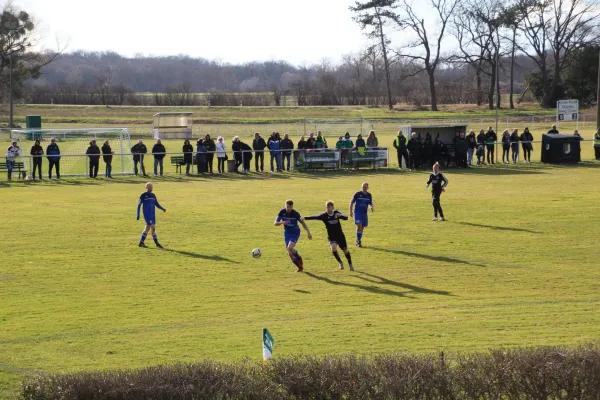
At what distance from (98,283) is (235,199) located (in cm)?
1340

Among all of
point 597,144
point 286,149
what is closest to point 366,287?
point 286,149

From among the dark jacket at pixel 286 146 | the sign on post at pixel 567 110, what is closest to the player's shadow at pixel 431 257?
the dark jacket at pixel 286 146

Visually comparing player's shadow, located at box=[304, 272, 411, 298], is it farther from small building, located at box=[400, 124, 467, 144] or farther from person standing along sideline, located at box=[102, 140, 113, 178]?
small building, located at box=[400, 124, 467, 144]

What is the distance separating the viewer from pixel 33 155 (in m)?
37.3

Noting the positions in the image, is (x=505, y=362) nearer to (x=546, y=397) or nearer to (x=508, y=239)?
(x=546, y=397)

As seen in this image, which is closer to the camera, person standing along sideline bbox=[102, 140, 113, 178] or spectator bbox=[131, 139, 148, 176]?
person standing along sideline bbox=[102, 140, 113, 178]

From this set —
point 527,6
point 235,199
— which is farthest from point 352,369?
point 527,6

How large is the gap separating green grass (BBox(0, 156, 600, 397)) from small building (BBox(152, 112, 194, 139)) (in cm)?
3684

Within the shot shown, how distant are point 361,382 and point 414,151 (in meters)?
32.5

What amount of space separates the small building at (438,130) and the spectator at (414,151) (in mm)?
2030

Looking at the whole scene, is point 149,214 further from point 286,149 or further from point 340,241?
point 286,149

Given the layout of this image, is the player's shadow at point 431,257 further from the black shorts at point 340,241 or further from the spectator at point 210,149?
the spectator at point 210,149

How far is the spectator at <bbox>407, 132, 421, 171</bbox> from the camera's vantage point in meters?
40.1

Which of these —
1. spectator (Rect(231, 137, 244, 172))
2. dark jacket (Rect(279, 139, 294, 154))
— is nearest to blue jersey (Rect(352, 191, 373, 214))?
spectator (Rect(231, 137, 244, 172))
